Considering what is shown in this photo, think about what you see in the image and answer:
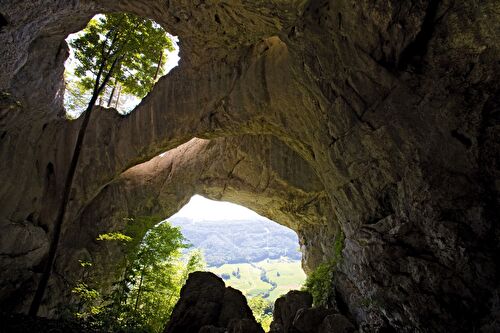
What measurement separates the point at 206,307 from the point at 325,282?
4549 mm

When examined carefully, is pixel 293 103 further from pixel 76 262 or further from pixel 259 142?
pixel 76 262

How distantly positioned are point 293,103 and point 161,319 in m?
9.25

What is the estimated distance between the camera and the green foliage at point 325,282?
10448mm

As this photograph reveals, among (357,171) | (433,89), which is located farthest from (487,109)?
(357,171)

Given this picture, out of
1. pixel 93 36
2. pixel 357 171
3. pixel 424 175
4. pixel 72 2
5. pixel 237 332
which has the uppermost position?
pixel 93 36

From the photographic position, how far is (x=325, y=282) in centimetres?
1102

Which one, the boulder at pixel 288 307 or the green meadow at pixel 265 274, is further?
the green meadow at pixel 265 274

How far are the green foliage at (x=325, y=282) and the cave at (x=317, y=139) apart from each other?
457 mm

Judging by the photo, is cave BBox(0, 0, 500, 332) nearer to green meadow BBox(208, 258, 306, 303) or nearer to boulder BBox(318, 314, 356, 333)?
boulder BBox(318, 314, 356, 333)

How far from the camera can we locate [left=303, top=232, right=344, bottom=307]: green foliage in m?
10.4

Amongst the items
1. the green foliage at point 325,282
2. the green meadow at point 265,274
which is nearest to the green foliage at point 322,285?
the green foliage at point 325,282

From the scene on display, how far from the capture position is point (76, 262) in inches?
583

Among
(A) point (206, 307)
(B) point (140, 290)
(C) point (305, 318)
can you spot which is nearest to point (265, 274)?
(A) point (206, 307)

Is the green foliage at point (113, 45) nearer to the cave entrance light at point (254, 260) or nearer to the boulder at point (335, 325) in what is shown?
the boulder at point (335, 325)
